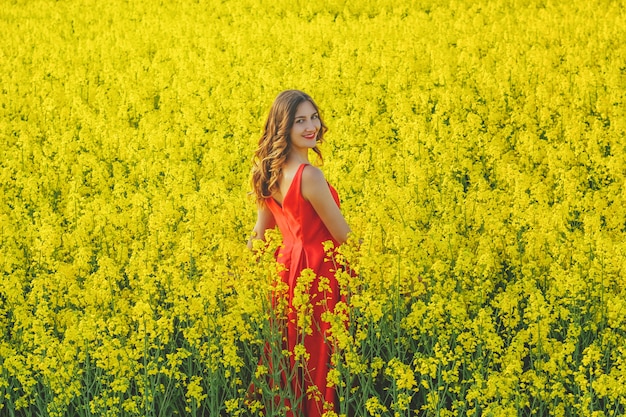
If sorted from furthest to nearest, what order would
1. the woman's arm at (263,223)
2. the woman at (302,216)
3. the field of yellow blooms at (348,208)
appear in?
the woman's arm at (263,223), the woman at (302,216), the field of yellow blooms at (348,208)

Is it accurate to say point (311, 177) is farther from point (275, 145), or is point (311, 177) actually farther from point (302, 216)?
point (275, 145)

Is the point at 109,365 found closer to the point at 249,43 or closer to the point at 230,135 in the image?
the point at 230,135

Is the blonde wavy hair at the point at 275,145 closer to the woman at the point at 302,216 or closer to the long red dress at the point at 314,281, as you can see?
the woman at the point at 302,216

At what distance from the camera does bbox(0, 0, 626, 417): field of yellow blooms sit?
15.4 ft

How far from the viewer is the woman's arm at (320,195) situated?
15.8 feet

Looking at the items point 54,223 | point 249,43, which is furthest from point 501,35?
point 54,223

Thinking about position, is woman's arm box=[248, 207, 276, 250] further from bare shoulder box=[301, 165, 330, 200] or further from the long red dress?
bare shoulder box=[301, 165, 330, 200]

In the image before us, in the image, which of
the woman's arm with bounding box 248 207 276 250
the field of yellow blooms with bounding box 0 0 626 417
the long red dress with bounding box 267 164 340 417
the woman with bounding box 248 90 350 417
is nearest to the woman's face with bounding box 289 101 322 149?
the woman with bounding box 248 90 350 417

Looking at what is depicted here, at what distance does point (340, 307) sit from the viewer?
4.70 meters

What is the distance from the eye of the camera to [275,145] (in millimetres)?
5016

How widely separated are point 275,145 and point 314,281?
2.45ft

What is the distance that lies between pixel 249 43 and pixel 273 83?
4204mm

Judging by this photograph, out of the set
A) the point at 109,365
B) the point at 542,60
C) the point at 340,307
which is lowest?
the point at 109,365

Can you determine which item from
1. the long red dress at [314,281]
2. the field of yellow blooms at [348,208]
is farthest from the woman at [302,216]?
the field of yellow blooms at [348,208]
